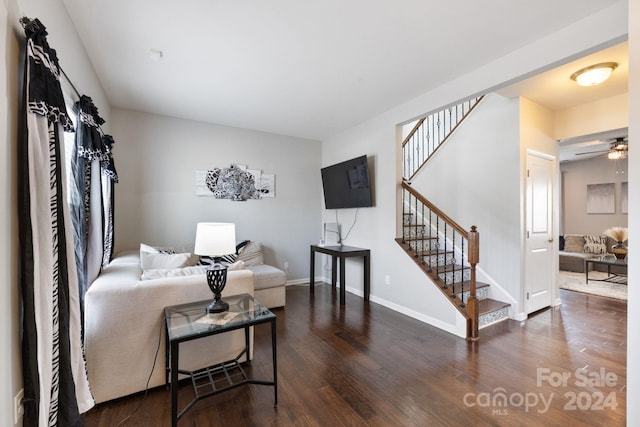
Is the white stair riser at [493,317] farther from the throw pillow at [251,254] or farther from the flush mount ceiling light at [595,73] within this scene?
the throw pillow at [251,254]

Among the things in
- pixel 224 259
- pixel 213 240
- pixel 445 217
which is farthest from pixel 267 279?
pixel 445 217

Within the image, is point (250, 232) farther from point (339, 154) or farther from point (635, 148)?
point (635, 148)

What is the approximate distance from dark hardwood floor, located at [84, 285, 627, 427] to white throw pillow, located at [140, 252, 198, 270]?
1056 millimetres

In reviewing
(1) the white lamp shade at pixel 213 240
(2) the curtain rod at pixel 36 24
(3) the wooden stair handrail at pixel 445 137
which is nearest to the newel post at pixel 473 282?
(3) the wooden stair handrail at pixel 445 137

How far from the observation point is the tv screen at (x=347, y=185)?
4.00 metres

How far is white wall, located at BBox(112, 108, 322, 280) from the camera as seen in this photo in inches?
145

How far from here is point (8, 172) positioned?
1157 millimetres

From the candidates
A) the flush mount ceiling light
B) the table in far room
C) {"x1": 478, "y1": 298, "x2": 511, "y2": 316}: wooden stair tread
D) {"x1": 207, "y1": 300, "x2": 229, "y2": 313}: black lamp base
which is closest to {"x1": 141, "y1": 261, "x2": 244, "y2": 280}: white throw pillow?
{"x1": 207, "y1": 300, "x2": 229, "y2": 313}: black lamp base

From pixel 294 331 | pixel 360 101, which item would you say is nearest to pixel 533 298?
pixel 294 331

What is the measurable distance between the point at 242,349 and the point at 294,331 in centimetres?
77

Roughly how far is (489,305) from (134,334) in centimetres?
360

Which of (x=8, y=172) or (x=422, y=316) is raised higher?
(x=8, y=172)

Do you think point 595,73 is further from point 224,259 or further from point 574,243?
point 574,243

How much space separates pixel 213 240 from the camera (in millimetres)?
1984
